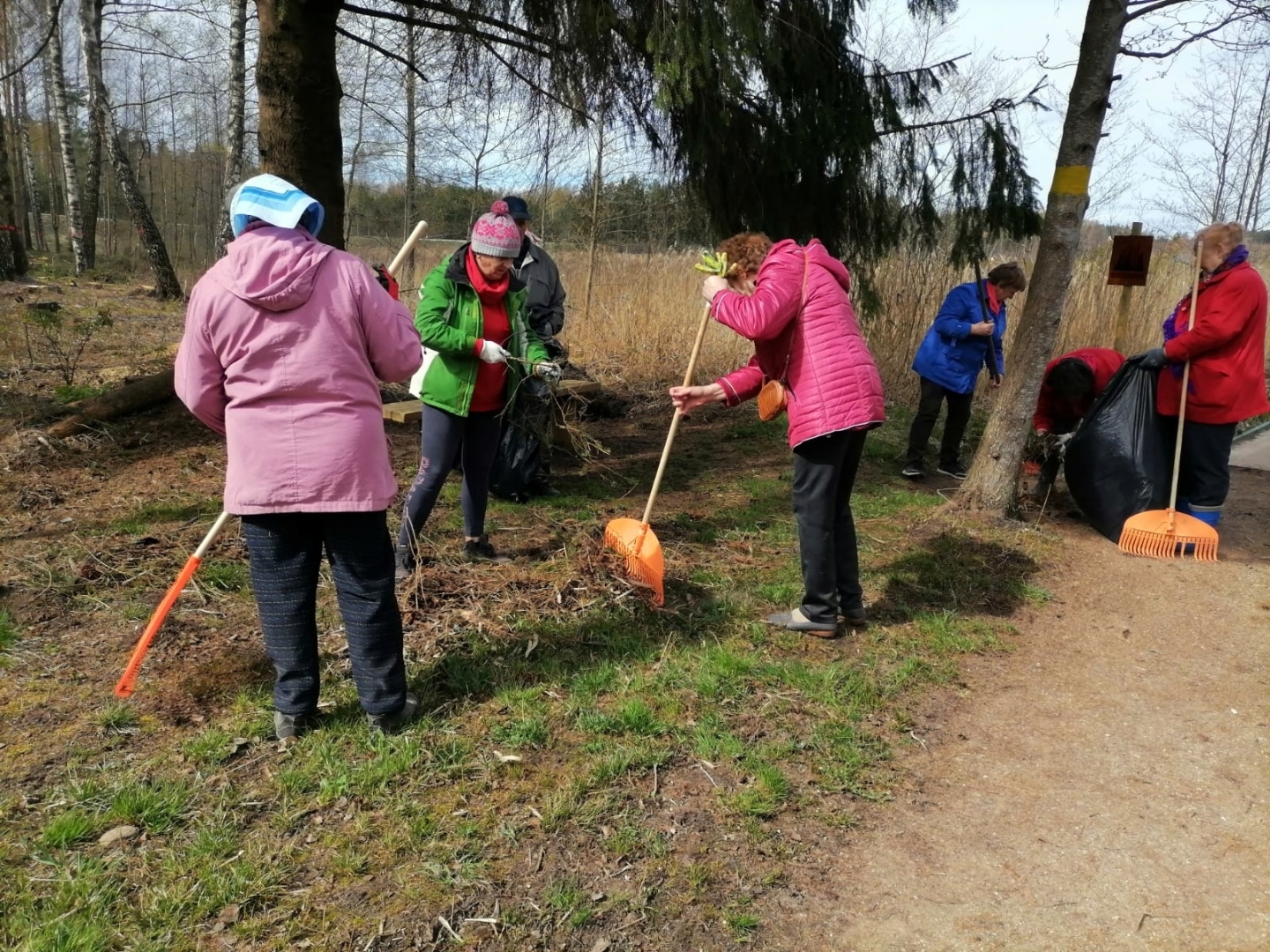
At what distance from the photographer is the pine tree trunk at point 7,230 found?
11.7 m

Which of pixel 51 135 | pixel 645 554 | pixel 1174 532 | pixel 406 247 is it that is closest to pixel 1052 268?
pixel 1174 532

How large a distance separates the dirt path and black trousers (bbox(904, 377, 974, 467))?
229cm

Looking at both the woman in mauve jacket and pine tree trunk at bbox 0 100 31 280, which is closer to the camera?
the woman in mauve jacket

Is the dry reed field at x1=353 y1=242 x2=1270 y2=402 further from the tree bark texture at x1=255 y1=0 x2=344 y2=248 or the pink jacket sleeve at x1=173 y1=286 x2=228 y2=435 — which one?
the pink jacket sleeve at x1=173 y1=286 x2=228 y2=435

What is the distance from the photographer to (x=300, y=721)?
273 cm

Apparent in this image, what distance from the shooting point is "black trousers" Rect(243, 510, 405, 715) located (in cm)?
251

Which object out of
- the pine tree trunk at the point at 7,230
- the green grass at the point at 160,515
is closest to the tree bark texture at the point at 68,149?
the pine tree trunk at the point at 7,230

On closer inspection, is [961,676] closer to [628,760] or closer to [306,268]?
[628,760]

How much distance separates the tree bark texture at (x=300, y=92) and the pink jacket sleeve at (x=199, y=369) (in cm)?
276

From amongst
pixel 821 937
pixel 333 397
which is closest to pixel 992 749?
pixel 821 937

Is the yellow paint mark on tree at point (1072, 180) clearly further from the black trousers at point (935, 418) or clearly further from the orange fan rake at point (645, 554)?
the orange fan rake at point (645, 554)

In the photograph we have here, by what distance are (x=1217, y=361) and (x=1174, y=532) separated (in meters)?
0.96

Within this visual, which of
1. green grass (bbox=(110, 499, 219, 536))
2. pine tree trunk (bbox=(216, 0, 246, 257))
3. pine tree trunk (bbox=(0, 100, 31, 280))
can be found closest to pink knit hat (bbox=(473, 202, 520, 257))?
green grass (bbox=(110, 499, 219, 536))

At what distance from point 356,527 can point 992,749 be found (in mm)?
2254
